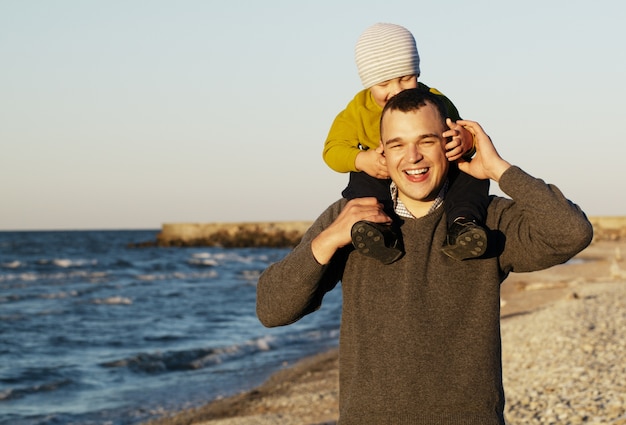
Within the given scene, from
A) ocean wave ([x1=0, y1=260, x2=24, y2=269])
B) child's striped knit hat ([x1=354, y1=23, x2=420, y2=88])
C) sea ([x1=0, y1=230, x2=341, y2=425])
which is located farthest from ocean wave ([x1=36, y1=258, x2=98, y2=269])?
child's striped knit hat ([x1=354, y1=23, x2=420, y2=88])

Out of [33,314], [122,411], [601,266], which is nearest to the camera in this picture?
[122,411]

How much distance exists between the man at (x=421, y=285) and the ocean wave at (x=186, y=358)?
11.2m

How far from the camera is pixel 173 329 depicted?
18688 mm

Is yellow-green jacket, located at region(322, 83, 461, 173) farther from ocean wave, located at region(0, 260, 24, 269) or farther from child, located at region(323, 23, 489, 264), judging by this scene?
ocean wave, located at region(0, 260, 24, 269)

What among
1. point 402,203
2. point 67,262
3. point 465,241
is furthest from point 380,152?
point 67,262

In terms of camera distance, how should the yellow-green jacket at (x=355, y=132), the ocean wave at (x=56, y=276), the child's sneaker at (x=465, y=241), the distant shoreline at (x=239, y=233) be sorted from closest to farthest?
the child's sneaker at (x=465, y=241) → the yellow-green jacket at (x=355, y=132) → the ocean wave at (x=56, y=276) → the distant shoreline at (x=239, y=233)

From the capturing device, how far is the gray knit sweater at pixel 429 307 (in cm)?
255

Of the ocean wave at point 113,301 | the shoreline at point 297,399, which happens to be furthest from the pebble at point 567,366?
the ocean wave at point 113,301

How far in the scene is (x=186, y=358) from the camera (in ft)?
47.2

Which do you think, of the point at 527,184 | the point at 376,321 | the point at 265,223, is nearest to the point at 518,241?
the point at 527,184

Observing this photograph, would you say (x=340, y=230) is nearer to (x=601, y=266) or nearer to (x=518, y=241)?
(x=518, y=241)

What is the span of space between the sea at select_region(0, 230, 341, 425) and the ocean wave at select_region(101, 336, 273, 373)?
18 mm

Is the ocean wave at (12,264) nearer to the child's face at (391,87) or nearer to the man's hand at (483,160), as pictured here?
the child's face at (391,87)

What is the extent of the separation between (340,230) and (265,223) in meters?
80.8
